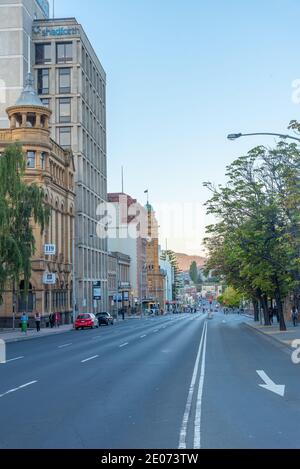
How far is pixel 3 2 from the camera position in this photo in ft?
237

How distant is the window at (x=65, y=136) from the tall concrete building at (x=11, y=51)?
7837mm

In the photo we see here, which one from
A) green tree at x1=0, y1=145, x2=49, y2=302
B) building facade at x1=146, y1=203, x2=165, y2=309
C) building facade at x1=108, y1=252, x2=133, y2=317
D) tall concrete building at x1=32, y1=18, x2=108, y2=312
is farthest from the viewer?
building facade at x1=146, y1=203, x2=165, y2=309

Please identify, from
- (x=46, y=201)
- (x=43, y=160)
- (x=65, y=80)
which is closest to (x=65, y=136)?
(x=65, y=80)

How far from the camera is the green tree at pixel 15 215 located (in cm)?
3765

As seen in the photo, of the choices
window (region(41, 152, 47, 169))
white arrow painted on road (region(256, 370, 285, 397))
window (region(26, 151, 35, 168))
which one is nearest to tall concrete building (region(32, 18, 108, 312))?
window (region(41, 152, 47, 169))

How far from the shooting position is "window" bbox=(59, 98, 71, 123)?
258 ft

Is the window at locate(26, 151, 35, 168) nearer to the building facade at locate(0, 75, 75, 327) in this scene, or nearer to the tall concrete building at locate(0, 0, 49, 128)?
the building facade at locate(0, 75, 75, 327)

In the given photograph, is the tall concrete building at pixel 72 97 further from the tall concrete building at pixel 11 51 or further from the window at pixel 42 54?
the tall concrete building at pixel 11 51

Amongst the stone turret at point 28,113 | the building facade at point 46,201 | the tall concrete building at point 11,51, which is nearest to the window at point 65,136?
the tall concrete building at point 11,51

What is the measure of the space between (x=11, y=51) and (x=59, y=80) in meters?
7.91

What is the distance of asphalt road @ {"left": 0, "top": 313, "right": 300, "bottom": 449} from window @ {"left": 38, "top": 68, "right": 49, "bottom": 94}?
6170cm

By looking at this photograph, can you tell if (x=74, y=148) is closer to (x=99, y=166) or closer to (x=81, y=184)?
(x=81, y=184)

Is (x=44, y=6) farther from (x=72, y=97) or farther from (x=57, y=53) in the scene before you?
(x=72, y=97)

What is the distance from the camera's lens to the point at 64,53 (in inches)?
3091
